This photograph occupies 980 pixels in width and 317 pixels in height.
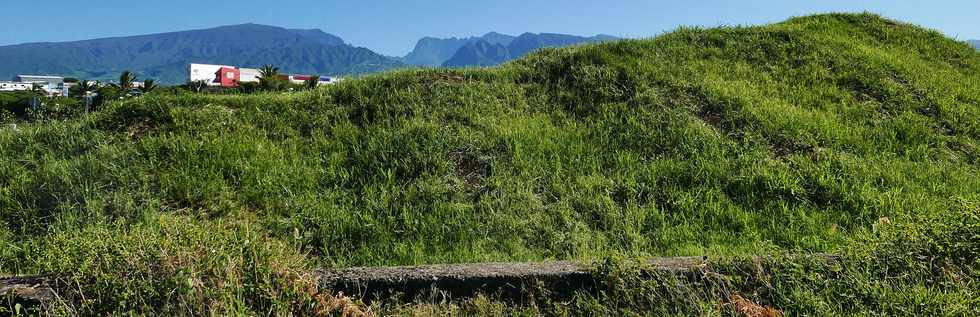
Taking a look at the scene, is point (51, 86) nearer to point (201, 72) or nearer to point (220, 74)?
point (201, 72)

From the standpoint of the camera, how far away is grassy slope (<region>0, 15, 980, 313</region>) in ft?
9.81

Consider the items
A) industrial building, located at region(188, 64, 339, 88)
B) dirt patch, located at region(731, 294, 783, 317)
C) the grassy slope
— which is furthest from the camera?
industrial building, located at region(188, 64, 339, 88)

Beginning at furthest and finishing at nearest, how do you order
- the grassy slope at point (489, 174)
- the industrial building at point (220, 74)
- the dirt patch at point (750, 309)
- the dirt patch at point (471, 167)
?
1. the industrial building at point (220, 74)
2. the dirt patch at point (471, 167)
3. the grassy slope at point (489, 174)
4. the dirt patch at point (750, 309)

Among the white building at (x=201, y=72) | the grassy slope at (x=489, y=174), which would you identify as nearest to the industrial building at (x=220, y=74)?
the white building at (x=201, y=72)

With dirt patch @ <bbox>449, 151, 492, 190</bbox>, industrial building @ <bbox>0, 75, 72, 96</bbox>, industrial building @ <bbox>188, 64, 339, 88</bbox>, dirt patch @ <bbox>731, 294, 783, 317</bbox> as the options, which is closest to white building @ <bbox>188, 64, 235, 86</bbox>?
industrial building @ <bbox>188, 64, 339, 88</bbox>

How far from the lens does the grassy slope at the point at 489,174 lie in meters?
2.99

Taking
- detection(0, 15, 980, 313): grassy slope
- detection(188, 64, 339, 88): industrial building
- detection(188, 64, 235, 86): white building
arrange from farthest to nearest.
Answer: detection(188, 64, 235, 86): white building
detection(188, 64, 339, 88): industrial building
detection(0, 15, 980, 313): grassy slope

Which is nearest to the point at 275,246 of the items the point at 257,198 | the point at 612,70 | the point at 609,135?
the point at 257,198

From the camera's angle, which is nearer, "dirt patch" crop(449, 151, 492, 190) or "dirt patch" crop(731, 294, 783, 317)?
"dirt patch" crop(731, 294, 783, 317)

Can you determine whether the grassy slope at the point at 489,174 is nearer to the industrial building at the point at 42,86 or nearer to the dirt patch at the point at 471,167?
the dirt patch at the point at 471,167

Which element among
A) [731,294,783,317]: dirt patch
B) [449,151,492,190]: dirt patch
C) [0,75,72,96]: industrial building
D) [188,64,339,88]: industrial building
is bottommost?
[0,75,72,96]: industrial building

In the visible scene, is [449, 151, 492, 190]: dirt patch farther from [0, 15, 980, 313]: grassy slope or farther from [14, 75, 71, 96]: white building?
[14, 75, 71, 96]: white building

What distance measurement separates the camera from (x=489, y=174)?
4.86 meters

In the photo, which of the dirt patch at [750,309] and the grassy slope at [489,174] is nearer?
the dirt patch at [750,309]
